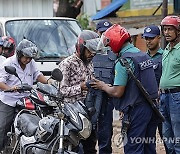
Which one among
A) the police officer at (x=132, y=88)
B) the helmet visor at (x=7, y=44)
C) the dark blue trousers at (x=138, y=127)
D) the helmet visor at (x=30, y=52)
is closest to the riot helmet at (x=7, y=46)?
the helmet visor at (x=7, y=44)

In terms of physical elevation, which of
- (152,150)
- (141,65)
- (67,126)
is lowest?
(152,150)

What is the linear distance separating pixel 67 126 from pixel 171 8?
8654 mm

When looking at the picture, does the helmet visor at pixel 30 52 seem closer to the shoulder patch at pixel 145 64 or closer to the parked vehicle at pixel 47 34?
the shoulder patch at pixel 145 64

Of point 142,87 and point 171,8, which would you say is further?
point 171,8

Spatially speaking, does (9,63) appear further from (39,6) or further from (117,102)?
(39,6)

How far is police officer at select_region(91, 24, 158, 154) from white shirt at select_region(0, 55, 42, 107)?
149 cm

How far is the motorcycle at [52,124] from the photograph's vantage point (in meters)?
5.80

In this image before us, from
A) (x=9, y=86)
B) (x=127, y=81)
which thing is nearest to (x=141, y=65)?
(x=127, y=81)

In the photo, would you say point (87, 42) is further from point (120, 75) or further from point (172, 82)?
point (172, 82)

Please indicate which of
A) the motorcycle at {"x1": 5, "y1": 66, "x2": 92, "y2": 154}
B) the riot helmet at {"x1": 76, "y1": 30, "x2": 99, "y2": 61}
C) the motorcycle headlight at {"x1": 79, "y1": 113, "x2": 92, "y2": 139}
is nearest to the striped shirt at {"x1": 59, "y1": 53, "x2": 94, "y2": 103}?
the riot helmet at {"x1": 76, "y1": 30, "x2": 99, "y2": 61}

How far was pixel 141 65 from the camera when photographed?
6395mm

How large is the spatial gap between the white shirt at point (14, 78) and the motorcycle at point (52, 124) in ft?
2.59

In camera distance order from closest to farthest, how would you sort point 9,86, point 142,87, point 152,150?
point 142,87, point 152,150, point 9,86

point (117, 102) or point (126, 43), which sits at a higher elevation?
point (126, 43)
